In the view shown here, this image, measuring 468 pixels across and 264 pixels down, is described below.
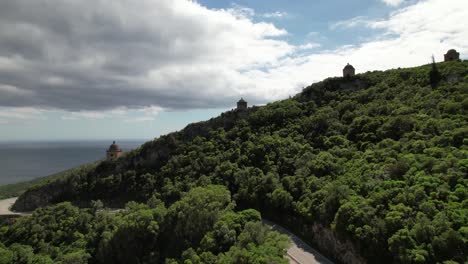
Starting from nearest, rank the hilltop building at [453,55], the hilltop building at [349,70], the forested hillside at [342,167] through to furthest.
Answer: the forested hillside at [342,167] < the hilltop building at [453,55] < the hilltop building at [349,70]

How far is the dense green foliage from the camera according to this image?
25.2m

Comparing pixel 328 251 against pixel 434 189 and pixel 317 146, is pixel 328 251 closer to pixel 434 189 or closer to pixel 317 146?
pixel 434 189

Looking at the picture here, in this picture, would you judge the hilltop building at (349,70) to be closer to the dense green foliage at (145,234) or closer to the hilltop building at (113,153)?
the dense green foliage at (145,234)

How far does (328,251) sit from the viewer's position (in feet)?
78.6

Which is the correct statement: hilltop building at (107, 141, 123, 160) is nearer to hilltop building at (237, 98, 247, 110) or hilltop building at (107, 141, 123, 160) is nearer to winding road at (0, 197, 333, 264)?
hilltop building at (237, 98, 247, 110)

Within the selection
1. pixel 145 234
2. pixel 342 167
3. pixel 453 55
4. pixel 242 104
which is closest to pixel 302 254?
pixel 342 167

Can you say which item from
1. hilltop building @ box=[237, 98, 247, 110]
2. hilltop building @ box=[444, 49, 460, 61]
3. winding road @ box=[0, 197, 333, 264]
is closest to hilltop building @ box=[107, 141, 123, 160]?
hilltop building @ box=[237, 98, 247, 110]

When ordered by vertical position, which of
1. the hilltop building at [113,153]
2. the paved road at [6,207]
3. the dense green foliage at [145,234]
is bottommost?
the dense green foliage at [145,234]

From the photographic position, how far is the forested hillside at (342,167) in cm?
1986

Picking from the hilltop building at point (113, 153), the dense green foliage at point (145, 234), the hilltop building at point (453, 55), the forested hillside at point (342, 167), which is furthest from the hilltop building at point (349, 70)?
the hilltop building at point (113, 153)

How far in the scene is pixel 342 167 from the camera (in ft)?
99.9

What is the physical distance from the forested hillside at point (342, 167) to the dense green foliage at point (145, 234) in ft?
7.49

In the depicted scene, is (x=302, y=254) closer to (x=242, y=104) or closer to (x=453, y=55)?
(x=242, y=104)

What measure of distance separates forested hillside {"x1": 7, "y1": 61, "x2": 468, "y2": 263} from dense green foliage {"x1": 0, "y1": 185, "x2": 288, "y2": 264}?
7.49 ft
